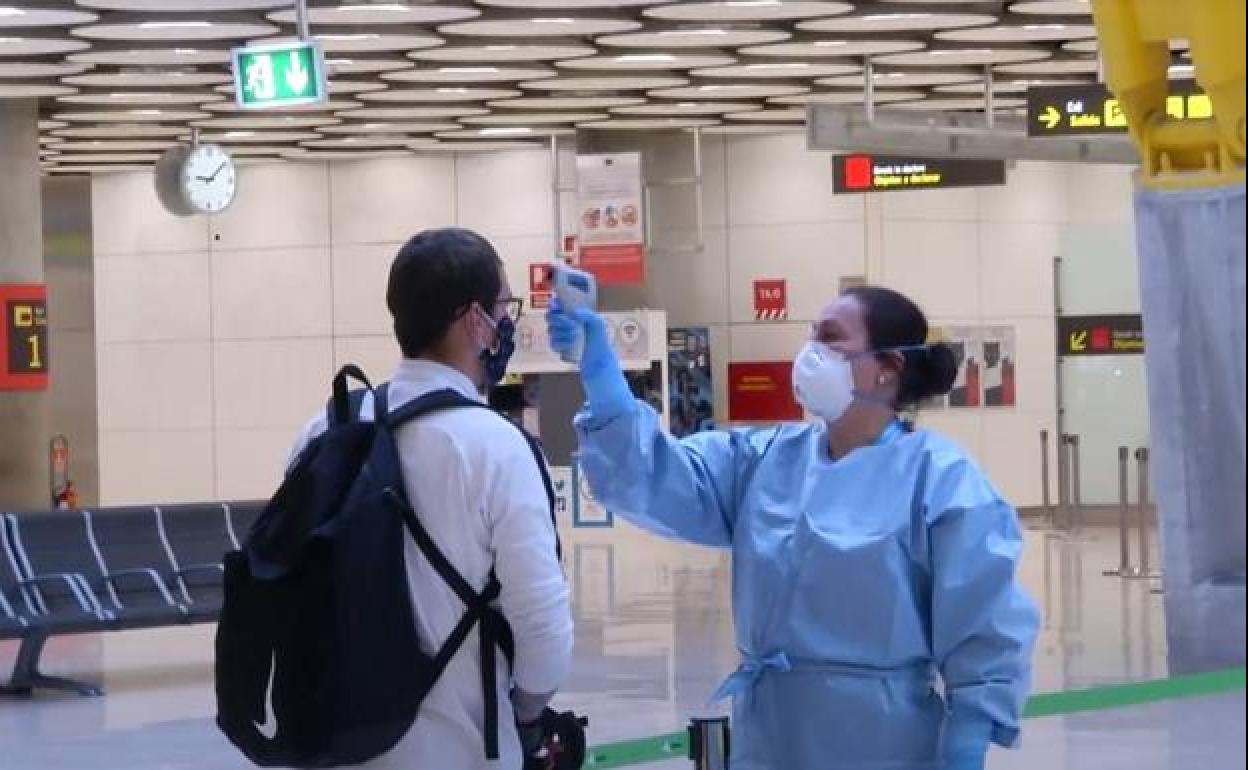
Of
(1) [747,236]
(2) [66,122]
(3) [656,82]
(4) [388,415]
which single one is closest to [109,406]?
(2) [66,122]

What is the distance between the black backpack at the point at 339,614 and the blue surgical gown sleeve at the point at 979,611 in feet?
2.37

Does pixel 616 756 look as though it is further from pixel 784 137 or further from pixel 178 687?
pixel 784 137

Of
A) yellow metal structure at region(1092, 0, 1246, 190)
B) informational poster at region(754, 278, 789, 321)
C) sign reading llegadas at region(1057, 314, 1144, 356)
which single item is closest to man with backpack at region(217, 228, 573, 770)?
yellow metal structure at region(1092, 0, 1246, 190)

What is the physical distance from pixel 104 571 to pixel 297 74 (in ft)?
15.6

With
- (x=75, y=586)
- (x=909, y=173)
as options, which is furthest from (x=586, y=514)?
(x=75, y=586)

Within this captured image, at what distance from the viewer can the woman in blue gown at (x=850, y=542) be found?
394 centimetres

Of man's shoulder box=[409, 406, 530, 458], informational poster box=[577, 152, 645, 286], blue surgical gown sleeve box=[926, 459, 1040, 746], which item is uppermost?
informational poster box=[577, 152, 645, 286]

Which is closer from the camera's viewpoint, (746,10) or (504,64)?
(746,10)

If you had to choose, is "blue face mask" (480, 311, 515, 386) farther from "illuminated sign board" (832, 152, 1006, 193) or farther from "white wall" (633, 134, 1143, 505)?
"white wall" (633, 134, 1143, 505)

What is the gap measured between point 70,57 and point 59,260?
11.5 metres

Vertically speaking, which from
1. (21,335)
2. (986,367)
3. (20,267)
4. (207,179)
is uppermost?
(207,179)

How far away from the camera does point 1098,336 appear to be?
86.0 ft

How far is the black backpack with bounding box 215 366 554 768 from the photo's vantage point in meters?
3.68

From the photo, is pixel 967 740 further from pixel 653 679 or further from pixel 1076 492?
pixel 1076 492
